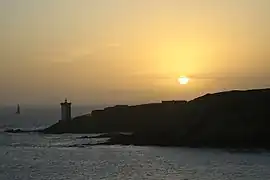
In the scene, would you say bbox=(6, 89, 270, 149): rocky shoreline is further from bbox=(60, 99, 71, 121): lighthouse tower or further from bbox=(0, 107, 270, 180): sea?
bbox=(60, 99, 71, 121): lighthouse tower

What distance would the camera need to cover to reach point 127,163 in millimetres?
39344

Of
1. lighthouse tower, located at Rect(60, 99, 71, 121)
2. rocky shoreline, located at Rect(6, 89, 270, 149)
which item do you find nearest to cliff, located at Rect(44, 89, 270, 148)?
rocky shoreline, located at Rect(6, 89, 270, 149)

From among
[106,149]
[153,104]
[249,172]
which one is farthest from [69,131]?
[249,172]

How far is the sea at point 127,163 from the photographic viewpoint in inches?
1286

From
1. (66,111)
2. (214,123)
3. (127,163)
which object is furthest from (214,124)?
(66,111)

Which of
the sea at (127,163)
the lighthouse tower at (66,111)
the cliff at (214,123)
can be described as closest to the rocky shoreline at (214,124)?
the cliff at (214,123)

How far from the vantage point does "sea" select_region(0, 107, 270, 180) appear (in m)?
32.7

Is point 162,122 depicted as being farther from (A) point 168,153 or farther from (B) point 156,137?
(A) point 168,153

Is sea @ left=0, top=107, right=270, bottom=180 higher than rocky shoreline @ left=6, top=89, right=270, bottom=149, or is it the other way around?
rocky shoreline @ left=6, top=89, right=270, bottom=149

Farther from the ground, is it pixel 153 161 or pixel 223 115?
pixel 223 115

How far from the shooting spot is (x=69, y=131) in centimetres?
8188

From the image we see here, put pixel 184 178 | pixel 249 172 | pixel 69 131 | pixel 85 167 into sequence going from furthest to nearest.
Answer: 1. pixel 69 131
2. pixel 85 167
3. pixel 249 172
4. pixel 184 178

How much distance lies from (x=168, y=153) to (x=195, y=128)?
13.1m

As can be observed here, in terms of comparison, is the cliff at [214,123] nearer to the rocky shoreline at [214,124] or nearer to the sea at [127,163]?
the rocky shoreline at [214,124]
